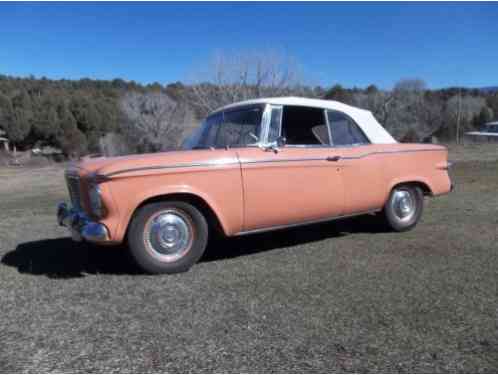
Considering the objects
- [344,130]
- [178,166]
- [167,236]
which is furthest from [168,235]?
[344,130]

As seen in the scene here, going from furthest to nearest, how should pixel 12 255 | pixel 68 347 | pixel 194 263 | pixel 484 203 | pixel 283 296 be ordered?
pixel 484 203 < pixel 12 255 < pixel 194 263 < pixel 283 296 < pixel 68 347

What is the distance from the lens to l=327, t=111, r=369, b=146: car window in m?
4.95

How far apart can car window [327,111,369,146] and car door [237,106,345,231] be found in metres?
0.11

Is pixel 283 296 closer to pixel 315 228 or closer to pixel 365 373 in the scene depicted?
pixel 365 373

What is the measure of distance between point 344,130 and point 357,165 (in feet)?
1.57

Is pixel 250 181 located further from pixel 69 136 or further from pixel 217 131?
pixel 69 136

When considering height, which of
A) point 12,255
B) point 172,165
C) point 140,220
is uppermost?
point 172,165

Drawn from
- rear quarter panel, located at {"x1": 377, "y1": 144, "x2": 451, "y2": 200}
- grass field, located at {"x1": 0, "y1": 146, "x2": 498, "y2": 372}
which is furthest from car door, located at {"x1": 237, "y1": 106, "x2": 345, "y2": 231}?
rear quarter panel, located at {"x1": 377, "y1": 144, "x2": 451, "y2": 200}

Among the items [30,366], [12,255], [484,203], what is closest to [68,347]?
[30,366]

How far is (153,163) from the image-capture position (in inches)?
147

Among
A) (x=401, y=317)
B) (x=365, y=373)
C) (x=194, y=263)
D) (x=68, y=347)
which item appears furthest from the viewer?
(x=194, y=263)

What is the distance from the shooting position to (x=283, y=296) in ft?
10.7

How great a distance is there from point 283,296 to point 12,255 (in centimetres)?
329

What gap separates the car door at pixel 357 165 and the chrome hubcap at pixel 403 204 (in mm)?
313
